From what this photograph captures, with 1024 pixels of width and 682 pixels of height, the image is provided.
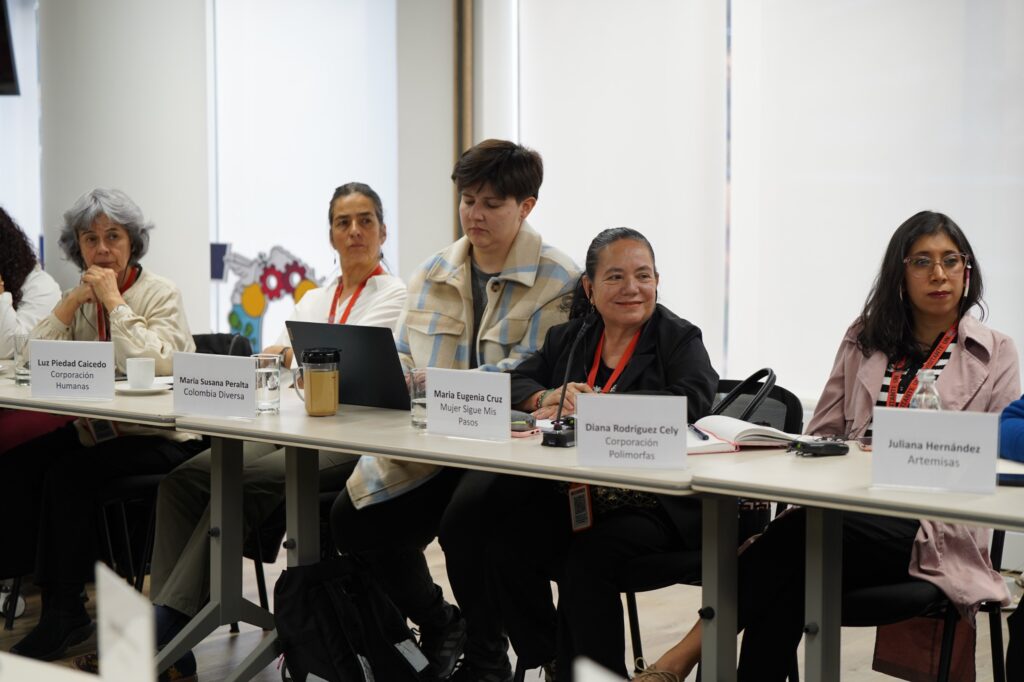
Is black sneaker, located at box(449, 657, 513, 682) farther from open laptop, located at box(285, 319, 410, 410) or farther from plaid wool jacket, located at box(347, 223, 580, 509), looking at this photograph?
open laptop, located at box(285, 319, 410, 410)

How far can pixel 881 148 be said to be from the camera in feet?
12.9

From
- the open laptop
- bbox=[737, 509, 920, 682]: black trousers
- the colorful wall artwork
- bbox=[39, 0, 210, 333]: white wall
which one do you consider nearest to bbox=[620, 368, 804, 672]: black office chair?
bbox=[737, 509, 920, 682]: black trousers

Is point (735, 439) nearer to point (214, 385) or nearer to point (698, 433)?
point (698, 433)

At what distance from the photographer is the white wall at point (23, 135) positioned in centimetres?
541

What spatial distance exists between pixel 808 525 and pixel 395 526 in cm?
106

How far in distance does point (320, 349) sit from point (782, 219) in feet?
7.48

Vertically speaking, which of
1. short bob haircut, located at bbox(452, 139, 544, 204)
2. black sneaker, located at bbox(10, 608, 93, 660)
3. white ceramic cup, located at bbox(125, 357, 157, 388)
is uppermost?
short bob haircut, located at bbox(452, 139, 544, 204)

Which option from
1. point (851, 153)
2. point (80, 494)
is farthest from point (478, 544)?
point (851, 153)

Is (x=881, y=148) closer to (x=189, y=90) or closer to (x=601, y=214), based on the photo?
(x=601, y=214)

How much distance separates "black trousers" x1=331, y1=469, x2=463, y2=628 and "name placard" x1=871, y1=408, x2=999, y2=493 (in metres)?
1.18

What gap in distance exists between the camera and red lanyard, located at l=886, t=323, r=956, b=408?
2295 millimetres

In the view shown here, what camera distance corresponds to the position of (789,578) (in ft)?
6.79

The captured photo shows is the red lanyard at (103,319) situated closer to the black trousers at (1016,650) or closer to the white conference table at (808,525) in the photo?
the white conference table at (808,525)

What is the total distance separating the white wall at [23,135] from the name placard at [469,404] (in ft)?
13.2
